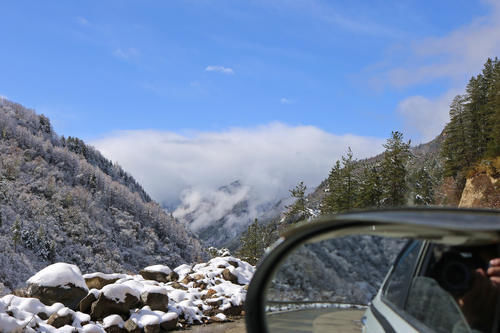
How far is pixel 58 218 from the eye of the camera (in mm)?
127250

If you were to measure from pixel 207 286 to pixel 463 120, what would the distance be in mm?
38877

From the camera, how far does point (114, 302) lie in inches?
412

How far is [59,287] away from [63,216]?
13000cm

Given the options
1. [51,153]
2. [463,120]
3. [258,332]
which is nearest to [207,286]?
[258,332]

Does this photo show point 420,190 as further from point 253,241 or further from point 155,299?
point 253,241

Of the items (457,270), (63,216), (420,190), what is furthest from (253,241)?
(63,216)

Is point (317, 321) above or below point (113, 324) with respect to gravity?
above

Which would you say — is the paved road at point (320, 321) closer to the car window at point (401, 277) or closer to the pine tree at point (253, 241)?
the car window at point (401, 277)

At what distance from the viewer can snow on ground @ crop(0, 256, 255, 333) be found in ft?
26.9

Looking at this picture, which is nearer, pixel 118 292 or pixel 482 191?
pixel 118 292

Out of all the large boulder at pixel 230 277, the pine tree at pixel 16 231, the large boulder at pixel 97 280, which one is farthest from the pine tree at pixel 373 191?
the pine tree at pixel 16 231

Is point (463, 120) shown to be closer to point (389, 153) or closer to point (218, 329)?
point (389, 153)

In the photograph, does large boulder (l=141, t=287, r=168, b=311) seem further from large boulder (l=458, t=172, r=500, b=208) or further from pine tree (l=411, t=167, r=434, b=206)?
large boulder (l=458, t=172, r=500, b=208)

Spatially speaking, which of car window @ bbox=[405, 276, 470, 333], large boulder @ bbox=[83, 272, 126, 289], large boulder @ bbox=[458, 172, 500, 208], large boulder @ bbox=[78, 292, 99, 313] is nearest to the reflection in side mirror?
car window @ bbox=[405, 276, 470, 333]
